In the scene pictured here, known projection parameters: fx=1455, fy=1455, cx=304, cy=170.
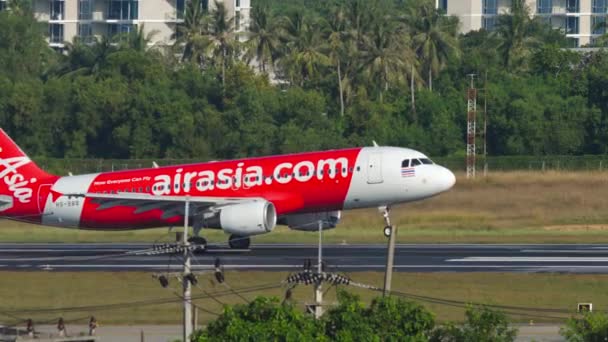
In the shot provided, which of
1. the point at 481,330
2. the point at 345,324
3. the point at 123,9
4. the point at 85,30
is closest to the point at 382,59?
the point at 123,9

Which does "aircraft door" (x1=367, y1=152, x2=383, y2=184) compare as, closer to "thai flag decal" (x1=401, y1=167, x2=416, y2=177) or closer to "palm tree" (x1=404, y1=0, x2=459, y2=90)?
"thai flag decal" (x1=401, y1=167, x2=416, y2=177)

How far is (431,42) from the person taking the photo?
147 m

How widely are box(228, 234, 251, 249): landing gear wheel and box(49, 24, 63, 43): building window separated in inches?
Result: 5152

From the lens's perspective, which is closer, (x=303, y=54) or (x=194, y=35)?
(x=303, y=54)

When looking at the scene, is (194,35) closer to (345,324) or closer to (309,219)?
(309,219)

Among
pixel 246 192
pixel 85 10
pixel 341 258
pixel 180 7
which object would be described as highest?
pixel 85 10

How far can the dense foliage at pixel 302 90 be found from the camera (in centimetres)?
12081

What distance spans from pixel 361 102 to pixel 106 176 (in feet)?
211

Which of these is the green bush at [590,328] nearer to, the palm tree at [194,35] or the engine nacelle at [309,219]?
the engine nacelle at [309,219]

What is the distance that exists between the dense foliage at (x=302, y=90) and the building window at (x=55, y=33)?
3384 cm

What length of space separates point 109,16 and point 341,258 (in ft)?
432

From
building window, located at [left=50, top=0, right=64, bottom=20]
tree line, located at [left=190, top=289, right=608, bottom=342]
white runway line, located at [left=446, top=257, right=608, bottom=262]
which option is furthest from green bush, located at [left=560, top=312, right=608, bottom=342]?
building window, located at [left=50, top=0, right=64, bottom=20]

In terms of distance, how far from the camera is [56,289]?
53500mm

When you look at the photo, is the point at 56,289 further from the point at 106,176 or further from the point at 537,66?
the point at 537,66
